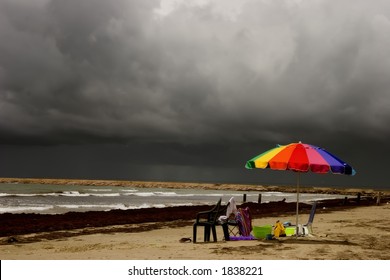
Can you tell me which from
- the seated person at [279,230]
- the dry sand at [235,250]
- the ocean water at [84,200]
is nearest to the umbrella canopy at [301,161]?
the dry sand at [235,250]

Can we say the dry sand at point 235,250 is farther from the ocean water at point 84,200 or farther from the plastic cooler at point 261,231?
the ocean water at point 84,200

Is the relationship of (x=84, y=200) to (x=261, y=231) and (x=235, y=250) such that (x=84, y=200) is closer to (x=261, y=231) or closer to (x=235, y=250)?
(x=261, y=231)

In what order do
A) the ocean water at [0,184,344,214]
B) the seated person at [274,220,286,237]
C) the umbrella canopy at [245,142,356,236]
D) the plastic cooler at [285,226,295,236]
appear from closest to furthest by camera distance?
1. the umbrella canopy at [245,142,356,236]
2. the seated person at [274,220,286,237]
3. the plastic cooler at [285,226,295,236]
4. the ocean water at [0,184,344,214]

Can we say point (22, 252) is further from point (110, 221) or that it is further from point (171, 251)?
point (110, 221)

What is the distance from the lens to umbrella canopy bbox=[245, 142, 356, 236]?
9.52 m

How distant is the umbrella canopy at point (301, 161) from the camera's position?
9.52 meters

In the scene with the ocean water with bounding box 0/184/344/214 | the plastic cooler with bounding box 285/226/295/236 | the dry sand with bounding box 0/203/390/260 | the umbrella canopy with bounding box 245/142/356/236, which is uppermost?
the umbrella canopy with bounding box 245/142/356/236

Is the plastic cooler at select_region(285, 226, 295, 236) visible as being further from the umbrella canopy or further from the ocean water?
the ocean water

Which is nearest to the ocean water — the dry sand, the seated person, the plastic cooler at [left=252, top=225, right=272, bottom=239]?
the dry sand

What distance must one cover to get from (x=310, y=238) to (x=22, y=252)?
705cm

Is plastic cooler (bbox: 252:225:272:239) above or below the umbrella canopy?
below

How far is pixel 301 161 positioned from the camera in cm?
960
